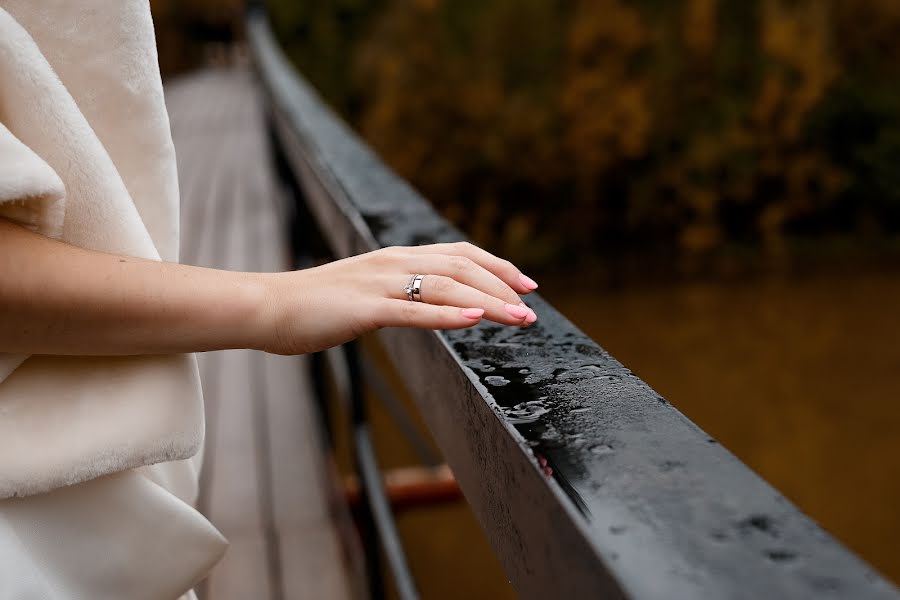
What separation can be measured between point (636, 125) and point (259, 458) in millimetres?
18237

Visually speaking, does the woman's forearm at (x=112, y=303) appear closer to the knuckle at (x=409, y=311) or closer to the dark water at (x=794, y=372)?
the knuckle at (x=409, y=311)

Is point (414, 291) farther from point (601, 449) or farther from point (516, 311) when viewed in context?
point (601, 449)

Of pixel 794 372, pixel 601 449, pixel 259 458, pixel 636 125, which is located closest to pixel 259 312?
pixel 601 449

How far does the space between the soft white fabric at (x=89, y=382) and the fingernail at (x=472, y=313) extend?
221 mm

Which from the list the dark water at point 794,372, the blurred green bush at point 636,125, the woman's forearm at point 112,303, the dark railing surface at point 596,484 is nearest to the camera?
the dark railing surface at point 596,484

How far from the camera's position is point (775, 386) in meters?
14.9

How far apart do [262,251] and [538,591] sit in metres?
3.34

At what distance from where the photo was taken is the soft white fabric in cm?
63

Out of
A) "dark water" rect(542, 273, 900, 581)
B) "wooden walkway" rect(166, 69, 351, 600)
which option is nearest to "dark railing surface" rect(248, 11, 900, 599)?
"wooden walkway" rect(166, 69, 351, 600)

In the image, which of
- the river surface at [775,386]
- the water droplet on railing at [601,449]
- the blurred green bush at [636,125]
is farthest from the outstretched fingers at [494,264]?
the blurred green bush at [636,125]

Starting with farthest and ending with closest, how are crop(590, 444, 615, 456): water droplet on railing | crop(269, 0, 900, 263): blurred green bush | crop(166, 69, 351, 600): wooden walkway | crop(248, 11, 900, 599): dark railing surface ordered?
crop(269, 0, 900, 263): blurred green bush
crop(166, 69, 351, 600): wooden walkway
crop(590, 444, 615, 456): water droplet on railing
crop(248, 11, 900, 599): dark railing surface

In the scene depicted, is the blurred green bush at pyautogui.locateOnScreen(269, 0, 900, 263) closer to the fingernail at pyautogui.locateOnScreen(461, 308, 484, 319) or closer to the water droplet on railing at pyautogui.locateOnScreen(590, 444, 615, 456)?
the fingernail at pyautogui.locateOnScreen(461, 308, 484, 319)

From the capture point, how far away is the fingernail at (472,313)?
2.10 ft

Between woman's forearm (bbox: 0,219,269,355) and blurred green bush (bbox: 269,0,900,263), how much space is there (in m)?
18.7
